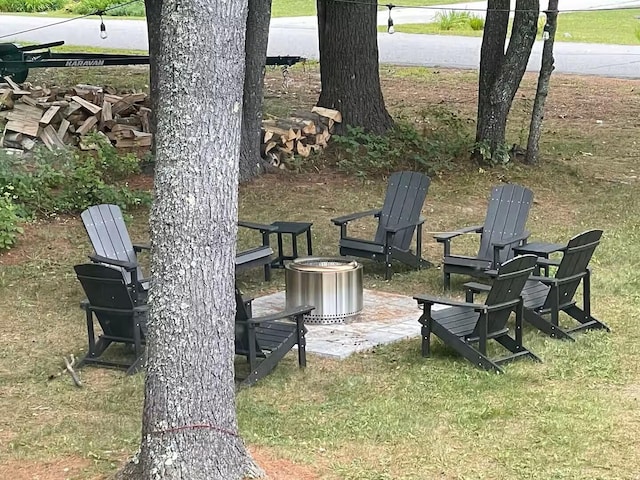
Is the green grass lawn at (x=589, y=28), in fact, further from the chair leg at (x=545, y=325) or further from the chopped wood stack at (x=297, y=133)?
the chair leg at (x=545, y=325)

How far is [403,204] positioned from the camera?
9.97 metres

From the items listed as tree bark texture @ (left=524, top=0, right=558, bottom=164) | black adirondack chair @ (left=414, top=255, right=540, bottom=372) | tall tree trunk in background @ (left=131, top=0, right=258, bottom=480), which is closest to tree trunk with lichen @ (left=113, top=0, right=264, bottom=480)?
tall tree trunk in background @ (left=131, top=0, right=258, bottom=480)

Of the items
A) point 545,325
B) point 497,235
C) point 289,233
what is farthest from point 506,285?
point 289,233

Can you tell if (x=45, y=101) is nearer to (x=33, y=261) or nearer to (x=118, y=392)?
(x=33, y=261)

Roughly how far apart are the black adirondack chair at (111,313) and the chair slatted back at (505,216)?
11.1ft

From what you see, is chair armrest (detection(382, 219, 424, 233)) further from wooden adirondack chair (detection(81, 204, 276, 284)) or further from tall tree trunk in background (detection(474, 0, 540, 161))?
tall tree trunk in background (detection(474, 0, 540, 161))

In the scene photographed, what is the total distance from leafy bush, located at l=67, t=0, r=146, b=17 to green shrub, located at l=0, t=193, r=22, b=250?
24.5 m

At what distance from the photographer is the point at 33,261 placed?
32.5ft

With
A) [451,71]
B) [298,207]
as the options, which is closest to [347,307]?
[298,207]

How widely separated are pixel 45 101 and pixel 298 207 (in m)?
3.98

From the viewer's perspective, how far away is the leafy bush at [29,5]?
1473 inches

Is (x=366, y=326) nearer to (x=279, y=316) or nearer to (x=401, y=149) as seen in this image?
(x=279, y=316)

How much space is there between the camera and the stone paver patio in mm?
7461

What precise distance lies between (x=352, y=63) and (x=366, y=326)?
21.8 ft
